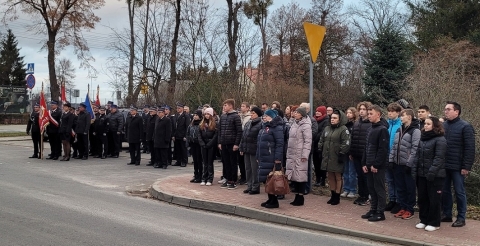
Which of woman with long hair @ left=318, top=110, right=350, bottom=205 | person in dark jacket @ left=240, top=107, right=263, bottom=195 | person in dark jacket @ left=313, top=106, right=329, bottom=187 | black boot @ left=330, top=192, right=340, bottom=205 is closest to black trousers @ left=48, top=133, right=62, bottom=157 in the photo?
person in dark jacket @ left=240, top=107, right=263, bottom=195

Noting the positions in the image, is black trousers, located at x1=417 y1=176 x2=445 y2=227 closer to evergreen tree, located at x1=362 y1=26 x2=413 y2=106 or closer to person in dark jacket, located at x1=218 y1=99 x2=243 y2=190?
person in dark jacket, located at x1=218 y1=99 x2=243 y2=190

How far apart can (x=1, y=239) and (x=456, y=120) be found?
23.8 ft

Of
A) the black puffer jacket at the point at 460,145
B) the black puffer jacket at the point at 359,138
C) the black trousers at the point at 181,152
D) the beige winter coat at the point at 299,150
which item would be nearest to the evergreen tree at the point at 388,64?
the black trousers at the point at 181,152

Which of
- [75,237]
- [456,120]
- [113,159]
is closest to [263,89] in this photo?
[113,159]

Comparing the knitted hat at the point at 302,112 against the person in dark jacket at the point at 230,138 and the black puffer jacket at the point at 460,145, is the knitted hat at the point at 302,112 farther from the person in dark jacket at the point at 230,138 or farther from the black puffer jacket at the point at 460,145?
the black puffer jacket at the point at 460,145

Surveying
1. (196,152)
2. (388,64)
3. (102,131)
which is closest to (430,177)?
(196,152)

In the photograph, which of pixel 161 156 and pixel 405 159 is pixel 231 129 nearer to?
pixel 405 159

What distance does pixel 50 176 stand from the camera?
13.4 metres

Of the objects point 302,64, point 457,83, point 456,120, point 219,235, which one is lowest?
point 219,235

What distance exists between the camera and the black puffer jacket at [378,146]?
8383 mm

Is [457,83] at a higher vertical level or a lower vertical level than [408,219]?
higher

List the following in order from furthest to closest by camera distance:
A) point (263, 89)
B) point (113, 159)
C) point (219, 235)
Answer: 1. point (263, 89)
2. point (113, 159)
3. point (219, 235)

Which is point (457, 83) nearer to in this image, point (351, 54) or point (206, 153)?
point (206, 153)

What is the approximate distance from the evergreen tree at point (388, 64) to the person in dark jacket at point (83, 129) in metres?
11.9
